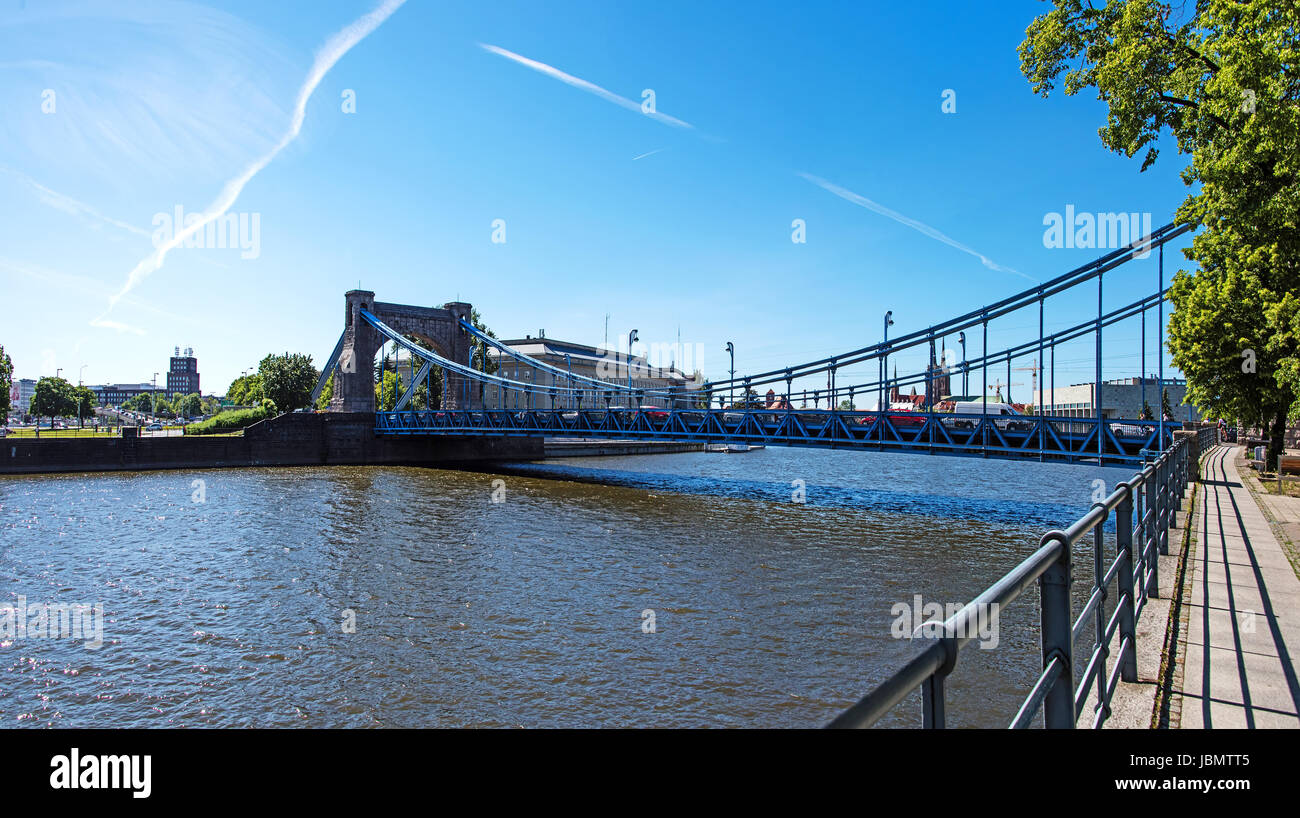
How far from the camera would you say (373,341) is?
177ft

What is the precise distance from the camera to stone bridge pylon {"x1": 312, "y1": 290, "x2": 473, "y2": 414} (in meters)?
51.3

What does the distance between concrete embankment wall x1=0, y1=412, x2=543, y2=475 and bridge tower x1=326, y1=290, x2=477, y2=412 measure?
357 cm

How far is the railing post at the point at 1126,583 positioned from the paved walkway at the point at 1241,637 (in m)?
0.32

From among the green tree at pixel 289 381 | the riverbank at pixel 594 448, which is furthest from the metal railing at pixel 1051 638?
the green tree at pixel 289 381

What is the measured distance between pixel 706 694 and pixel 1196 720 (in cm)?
533

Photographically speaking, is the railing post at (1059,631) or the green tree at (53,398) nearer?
the railing post at (1059,631)

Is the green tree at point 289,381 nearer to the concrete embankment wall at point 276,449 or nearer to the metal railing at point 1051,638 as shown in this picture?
the concrete embankment wall at point 276,449

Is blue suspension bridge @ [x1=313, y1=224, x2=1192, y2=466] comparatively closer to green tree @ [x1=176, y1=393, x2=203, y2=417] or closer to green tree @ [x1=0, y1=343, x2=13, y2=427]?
green tree @ [x1=0, y1=343, x2=13, y2=427]

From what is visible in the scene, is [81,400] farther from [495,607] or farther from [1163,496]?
[1163,496]

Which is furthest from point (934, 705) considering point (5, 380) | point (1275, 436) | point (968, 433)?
point (5, 380)

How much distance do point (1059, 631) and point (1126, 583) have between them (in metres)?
2.39

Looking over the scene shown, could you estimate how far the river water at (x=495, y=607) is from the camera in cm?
852
